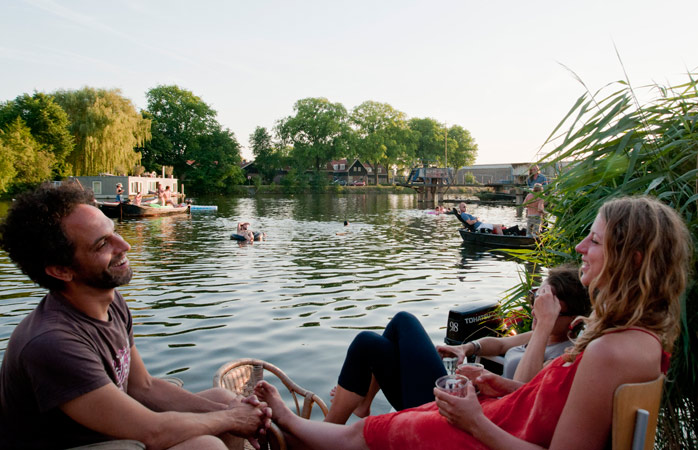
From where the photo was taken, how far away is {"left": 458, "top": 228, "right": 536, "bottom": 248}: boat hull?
54.3 feet

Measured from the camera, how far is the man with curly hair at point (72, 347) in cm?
194

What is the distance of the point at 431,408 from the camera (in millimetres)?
2301

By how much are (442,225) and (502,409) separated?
26.8 m

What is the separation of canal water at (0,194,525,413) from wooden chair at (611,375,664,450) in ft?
8.04

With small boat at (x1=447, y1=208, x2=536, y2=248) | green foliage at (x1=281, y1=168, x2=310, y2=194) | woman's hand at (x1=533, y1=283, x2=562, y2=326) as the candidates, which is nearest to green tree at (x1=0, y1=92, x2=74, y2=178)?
small boat at (x1=447, y1=208, x2=536, y2=248)

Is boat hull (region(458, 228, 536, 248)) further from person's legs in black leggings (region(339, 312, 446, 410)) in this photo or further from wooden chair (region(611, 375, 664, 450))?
wooden chair (region(611, 375, 664, 450))

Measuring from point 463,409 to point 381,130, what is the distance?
77.4 meters

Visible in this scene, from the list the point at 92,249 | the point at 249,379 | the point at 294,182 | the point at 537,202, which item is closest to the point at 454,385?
the point at 92,249

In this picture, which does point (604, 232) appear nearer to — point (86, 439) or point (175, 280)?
point (86, 439)

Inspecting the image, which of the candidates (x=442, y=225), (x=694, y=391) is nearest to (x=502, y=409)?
(x=694, y=391)

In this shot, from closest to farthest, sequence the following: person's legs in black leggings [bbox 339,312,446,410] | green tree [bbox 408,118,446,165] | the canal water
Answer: person's legs in black leggings [bbox 339,312,446,410]
the canal water
green tree [bbox 408,118,446,165]

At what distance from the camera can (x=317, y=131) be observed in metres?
73.6

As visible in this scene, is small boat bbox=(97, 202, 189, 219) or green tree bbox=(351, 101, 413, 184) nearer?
small boat bbox=(97, 202, 189, 219)

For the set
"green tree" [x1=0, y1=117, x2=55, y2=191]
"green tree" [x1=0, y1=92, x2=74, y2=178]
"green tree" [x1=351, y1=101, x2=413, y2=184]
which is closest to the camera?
"green tree" [x1=0, y1=117, x2=55, y2=191]
